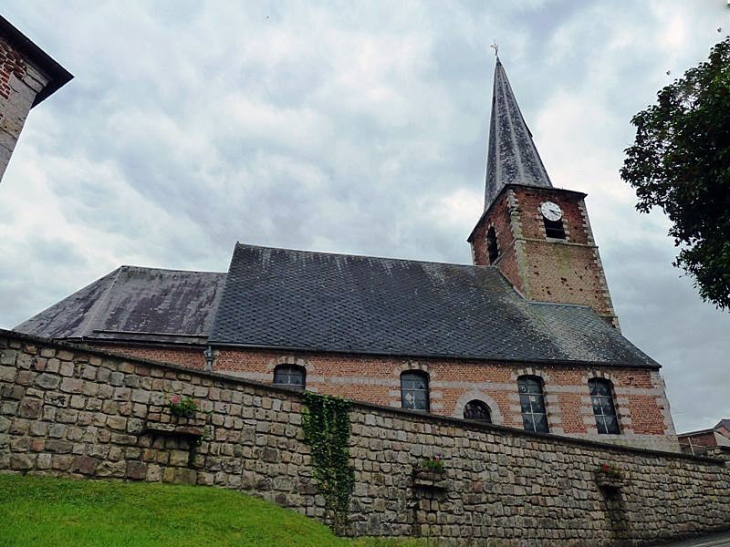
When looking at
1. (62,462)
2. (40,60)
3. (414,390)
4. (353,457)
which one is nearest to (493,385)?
(414,390)

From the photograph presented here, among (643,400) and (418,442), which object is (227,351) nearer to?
(418,442)

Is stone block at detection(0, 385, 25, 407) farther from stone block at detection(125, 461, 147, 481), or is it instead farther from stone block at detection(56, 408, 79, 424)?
stone block at detection(125, 461, 147, 481)

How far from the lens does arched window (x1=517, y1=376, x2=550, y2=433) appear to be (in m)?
15.7

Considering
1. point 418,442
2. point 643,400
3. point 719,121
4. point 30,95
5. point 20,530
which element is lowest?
point 20,530

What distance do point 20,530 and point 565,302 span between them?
19.9m

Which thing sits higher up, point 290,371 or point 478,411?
point 290,371

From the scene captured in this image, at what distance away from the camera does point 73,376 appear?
265 inches

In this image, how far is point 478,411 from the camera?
15.6 metres

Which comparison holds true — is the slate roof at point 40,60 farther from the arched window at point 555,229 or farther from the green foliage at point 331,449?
the arched window at point 555,229

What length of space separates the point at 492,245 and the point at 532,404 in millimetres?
10146

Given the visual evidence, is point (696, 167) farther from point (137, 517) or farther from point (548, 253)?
point (137, 517)

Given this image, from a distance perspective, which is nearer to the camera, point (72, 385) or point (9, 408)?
point (9, 408)

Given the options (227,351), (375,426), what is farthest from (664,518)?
(227,351)

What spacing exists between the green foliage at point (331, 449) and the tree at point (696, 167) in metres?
8.91
